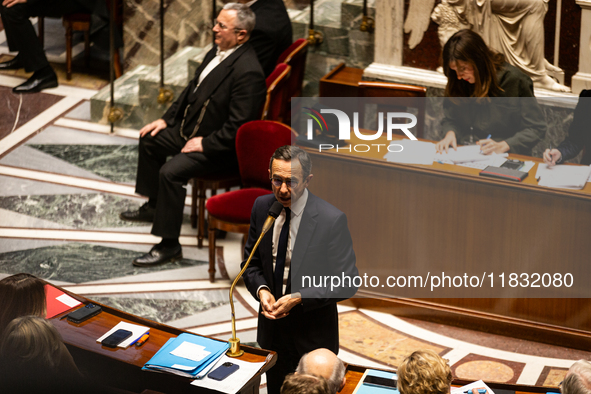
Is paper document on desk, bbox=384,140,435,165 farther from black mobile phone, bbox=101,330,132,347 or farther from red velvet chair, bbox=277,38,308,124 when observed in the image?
black mobile phone, bbox=101,330,132,347

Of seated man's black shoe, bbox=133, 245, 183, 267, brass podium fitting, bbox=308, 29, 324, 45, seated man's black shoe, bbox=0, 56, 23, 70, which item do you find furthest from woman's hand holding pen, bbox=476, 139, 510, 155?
seated man's black shoe, bbox=0, 56, 23, 70

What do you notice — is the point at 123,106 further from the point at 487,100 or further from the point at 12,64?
the point at 487,100

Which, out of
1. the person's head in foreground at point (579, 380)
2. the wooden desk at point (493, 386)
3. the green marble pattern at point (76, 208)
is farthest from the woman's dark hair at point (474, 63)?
the green marble pattern at point (76, 208)

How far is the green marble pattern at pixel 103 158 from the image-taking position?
19.8ft

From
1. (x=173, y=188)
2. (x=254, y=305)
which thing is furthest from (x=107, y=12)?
(x=254, y=305)

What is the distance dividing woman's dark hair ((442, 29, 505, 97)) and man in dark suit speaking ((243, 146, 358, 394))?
137 centimetres

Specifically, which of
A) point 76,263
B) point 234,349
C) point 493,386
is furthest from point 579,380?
point 76,263

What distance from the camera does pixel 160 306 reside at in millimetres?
4555

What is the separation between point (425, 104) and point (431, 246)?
1.61 m

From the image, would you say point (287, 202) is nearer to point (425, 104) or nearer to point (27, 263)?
point (27, 263)

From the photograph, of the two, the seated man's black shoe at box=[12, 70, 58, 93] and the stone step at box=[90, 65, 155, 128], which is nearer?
the stone step at box=[90, 65, 155, 128]

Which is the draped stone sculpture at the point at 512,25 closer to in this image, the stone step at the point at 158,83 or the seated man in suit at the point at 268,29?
the seated man in suit at the point at 268,29

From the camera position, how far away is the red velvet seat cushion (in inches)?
183

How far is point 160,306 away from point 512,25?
2.87 m
